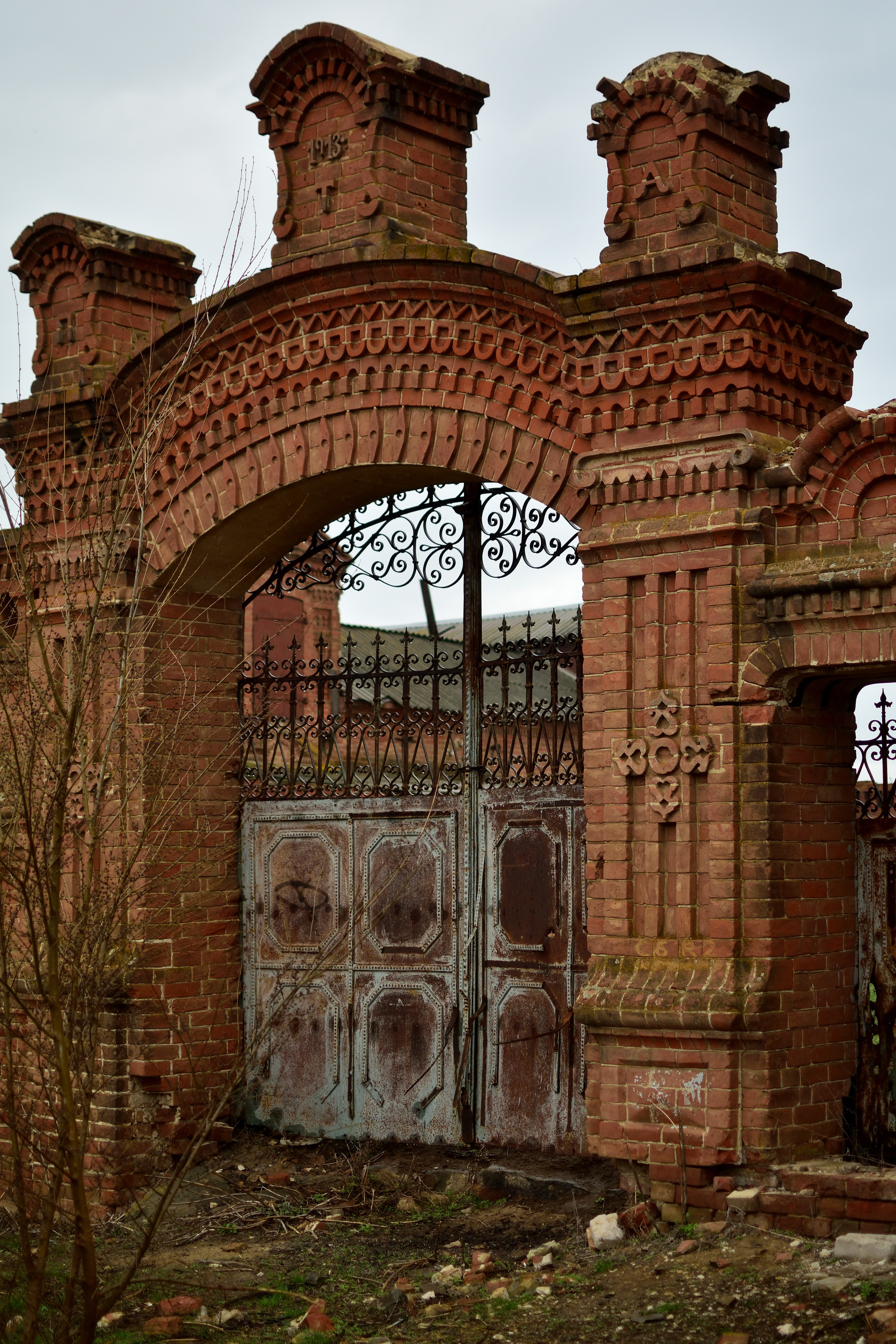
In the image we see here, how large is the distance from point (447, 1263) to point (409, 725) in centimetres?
265

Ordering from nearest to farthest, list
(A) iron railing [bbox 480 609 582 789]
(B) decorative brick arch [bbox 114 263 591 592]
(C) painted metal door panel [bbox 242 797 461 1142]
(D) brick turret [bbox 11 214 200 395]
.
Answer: (B) decorative brick arch [bbox 114 263 591 592] → (A) iron railing [bbox 480 609 582 789] → (C) painted metal door panel [bbox 242 797 461 1142] → (D) brick turret [bbox 11 214 200 395]

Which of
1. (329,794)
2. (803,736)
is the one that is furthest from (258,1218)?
(803,736)

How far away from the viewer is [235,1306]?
622cm

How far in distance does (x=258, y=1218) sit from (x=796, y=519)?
399 centimetres

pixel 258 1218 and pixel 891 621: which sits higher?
pixel 891 621

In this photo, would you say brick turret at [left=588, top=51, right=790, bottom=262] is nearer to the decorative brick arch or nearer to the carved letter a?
the carved letter a

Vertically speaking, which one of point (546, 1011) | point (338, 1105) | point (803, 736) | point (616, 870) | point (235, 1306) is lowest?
point (235, 1306)

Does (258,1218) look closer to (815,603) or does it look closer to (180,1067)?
(180,1067)

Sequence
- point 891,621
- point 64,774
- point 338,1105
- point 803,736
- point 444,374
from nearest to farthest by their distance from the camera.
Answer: point 64,774 → point 891,621 → point 803,736 → point 444,374 → point 338,1105

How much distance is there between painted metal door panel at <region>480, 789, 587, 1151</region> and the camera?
7.32 meters

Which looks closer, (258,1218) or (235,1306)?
(235,1306)

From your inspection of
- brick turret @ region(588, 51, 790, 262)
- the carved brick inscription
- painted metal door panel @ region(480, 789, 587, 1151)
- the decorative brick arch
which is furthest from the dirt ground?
brick turret @ region(588, 51, 790, 262)

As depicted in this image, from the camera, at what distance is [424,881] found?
7.96 m

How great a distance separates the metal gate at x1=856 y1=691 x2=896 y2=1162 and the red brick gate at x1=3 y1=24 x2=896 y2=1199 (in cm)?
11
